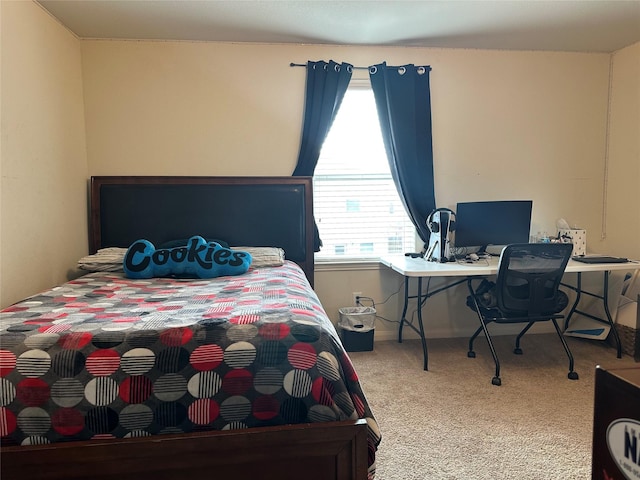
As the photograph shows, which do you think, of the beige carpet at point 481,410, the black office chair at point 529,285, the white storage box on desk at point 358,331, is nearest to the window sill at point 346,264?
the white storage box on desk at point 358,331

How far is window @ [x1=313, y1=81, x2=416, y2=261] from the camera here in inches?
138

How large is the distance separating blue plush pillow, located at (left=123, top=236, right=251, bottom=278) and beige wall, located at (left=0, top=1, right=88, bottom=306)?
1.84ft

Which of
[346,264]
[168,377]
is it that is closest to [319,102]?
[346,264]

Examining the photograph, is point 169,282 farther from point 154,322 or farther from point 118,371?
point 118,371

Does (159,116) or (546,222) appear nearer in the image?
(159,116)

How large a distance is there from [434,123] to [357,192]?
0.83 m

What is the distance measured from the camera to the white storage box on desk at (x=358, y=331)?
3326 millimetres

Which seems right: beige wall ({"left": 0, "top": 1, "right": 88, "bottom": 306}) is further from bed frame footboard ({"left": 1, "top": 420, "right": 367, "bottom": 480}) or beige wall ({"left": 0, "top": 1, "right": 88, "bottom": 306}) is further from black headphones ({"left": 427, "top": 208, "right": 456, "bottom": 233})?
black headphones ({"left": 427, "top": 208, "right": 456, "bottom": 233})

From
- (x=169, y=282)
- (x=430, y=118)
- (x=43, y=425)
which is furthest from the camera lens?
(x=430, y=118)

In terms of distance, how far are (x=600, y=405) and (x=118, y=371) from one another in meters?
1.27

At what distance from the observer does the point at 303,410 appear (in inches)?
54.7

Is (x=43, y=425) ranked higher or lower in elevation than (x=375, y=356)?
higher

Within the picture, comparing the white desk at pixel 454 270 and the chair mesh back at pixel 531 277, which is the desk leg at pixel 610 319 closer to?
the white desk at pixel 454 270

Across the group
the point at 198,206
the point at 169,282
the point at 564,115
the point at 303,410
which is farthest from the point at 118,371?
the point at 564,115
